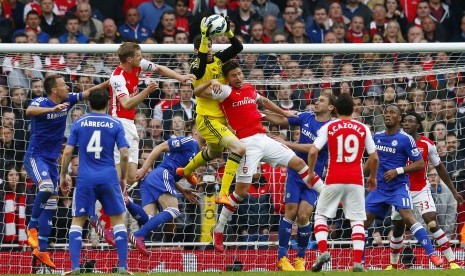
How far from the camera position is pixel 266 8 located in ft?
85.5

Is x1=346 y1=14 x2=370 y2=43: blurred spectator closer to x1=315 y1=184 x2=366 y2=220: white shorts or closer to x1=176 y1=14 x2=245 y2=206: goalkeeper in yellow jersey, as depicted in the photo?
x1=176 y1=14 x2=245 y2=206: goalkeeper in yellow jersey

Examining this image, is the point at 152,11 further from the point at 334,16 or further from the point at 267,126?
the point at 267,126

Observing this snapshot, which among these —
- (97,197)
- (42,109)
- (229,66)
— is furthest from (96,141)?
(229,66)

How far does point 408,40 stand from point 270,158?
7.87 m

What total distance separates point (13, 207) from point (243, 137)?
4.00m

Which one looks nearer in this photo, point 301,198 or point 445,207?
point 301,198

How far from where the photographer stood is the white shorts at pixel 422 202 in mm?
20047

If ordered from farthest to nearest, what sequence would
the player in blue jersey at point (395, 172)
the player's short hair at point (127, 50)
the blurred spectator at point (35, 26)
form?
the blurred spectator at point (35, 26)
the player in blue jersey at point (395, 172)
the player's short hair at point (127, 50)

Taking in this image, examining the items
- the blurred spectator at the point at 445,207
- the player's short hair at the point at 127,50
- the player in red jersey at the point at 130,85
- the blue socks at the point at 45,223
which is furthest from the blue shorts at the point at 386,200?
the blue socks at the point at 45,223

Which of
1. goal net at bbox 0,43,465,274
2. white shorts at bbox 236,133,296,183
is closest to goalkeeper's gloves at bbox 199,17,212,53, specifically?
white shorts at bbox 236,133,296,183

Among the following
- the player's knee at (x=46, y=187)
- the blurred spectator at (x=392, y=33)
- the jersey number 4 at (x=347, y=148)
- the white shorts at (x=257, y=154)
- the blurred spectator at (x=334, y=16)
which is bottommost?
the player's knee at (x=46, y=187)

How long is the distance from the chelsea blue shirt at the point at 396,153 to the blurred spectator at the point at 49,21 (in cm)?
701

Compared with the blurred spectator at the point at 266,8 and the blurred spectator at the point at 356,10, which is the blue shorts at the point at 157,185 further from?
the blurred spectator at the point at 356,10

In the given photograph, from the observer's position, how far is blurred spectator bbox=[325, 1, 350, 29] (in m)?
25.8
